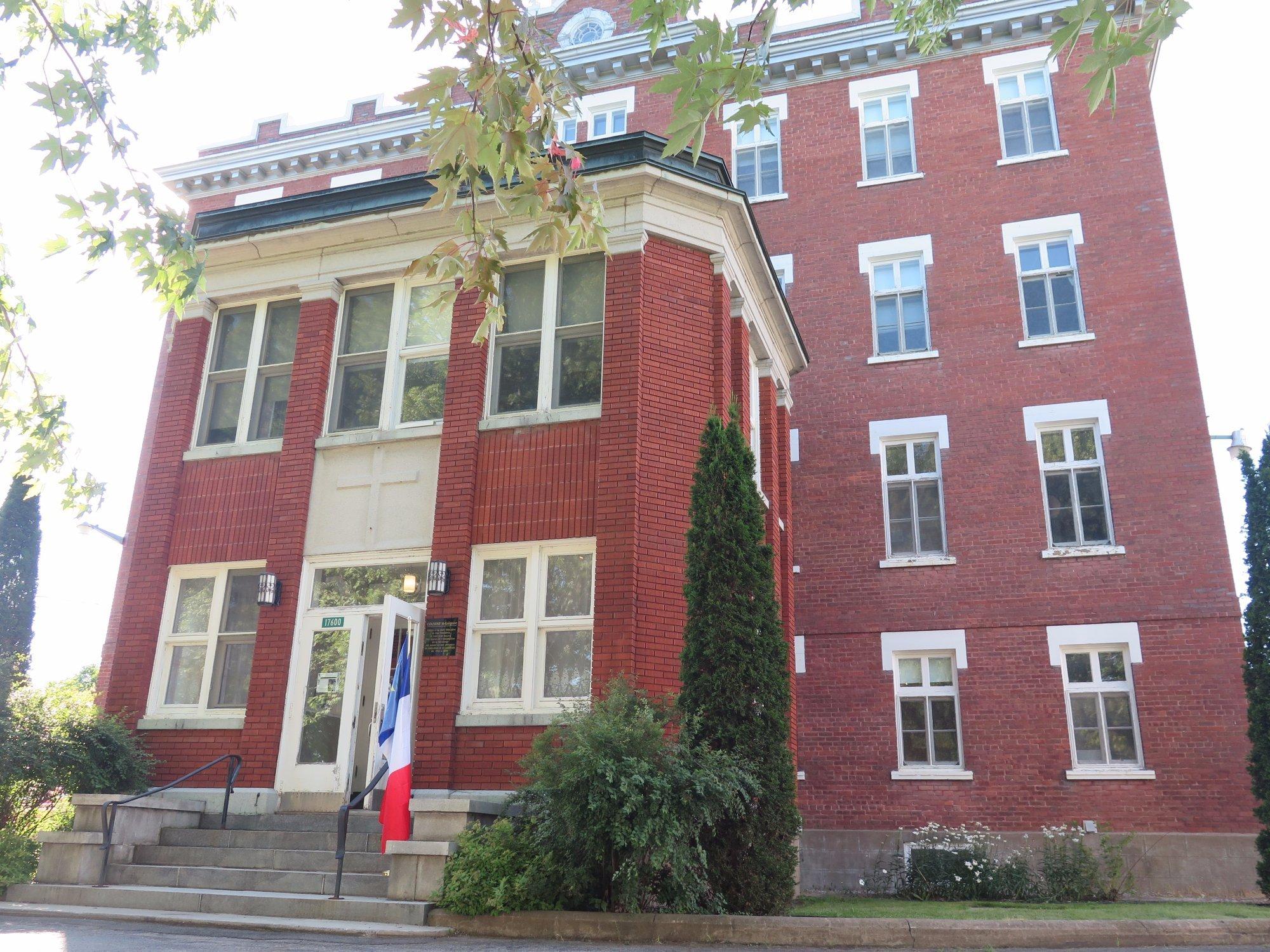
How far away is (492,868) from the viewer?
8.50m

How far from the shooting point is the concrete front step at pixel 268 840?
1032 centimetres

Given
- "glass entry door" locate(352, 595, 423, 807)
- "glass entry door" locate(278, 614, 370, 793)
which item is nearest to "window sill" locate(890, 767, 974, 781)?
"glass entry door" locate(352, 595, 423, 807)

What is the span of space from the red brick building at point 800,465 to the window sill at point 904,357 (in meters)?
0.14

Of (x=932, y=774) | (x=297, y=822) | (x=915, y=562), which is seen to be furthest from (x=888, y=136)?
(x=297, y=822)

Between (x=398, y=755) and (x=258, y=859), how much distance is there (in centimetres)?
176

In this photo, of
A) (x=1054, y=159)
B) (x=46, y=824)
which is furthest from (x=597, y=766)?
(x=1054, y=159)

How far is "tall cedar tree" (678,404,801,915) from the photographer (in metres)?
8.87

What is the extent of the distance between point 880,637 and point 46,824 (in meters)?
12.3

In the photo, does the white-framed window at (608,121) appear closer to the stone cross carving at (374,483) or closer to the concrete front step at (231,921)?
the stone cross carving at (374,483)

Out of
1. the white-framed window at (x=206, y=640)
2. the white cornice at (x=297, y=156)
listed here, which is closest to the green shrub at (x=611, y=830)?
the white-framed window at (x=206, y=640)

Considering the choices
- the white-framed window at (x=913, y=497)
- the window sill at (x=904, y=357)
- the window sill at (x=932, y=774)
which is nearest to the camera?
the window sill at (x=932, y=774)

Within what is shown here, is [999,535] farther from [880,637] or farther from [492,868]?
[492,868]

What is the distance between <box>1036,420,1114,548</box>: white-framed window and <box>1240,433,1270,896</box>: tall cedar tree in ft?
10.8

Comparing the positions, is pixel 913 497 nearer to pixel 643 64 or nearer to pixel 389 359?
pixel 389 359
